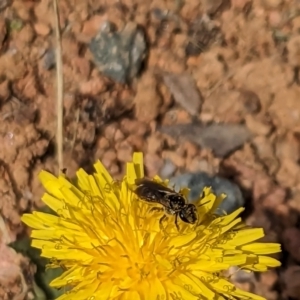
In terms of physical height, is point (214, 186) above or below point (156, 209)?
below

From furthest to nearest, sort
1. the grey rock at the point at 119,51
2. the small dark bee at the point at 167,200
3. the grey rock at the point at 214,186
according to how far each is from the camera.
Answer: the grey rock at the point at 119,51 → the grey rock at the point at 214,186 → the small dark bee at the point at 167,200

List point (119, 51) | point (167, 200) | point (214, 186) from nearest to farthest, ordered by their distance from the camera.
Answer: point (167, 200)
point (214, 186)
point (119, 51)

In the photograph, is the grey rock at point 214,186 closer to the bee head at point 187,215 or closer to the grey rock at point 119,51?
the grey rock at point 119,51

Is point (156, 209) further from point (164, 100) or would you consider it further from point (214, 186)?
point (164, 100)

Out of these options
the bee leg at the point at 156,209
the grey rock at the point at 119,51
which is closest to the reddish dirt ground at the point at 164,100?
the grey rock at the point at 119,51

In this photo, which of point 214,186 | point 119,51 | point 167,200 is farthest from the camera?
point 119,51

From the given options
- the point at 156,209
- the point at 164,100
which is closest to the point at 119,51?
the point at 164,100

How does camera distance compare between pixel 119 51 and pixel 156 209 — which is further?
pixel 119 51

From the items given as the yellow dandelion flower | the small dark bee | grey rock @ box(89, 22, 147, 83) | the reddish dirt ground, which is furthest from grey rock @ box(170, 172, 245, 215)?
the small dark bee
